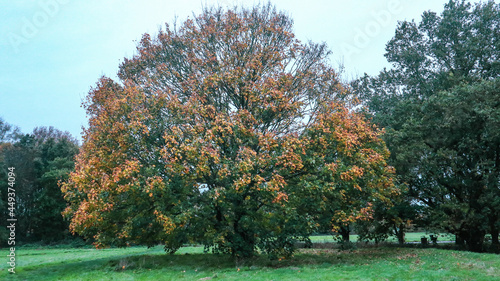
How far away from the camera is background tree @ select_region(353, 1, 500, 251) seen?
24.0 meters

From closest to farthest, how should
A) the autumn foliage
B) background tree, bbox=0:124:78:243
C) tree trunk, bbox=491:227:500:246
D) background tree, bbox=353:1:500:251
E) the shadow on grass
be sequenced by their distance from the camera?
the autumn foliage → the shadow on grass → background tree, bbox=353:1:500:251 → tree trunk, bbox=491:227:500:246 → background tree, bbox=0:124:78:243

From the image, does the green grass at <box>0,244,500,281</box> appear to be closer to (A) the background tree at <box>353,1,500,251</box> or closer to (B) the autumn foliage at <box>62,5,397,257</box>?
(B) the autumn foliage at <box>62,5,397,257</box>

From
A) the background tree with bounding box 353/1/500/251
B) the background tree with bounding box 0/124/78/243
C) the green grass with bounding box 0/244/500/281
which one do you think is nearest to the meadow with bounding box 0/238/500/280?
the green grass with bounding box 0/244/500/281

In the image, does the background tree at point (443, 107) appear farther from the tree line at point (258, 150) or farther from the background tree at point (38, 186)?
the background tree at point (38, 186)

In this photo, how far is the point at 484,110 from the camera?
2183 cm

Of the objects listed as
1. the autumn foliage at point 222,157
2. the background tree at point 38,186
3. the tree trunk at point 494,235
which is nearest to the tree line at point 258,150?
the autumn foliage at point 222,157

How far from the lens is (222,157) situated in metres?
17.5

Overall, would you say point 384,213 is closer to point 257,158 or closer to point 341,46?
point 341,46

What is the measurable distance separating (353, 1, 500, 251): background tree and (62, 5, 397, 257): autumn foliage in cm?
680

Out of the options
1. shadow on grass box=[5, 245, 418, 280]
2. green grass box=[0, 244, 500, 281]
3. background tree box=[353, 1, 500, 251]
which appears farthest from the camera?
background tree box=[353, 1, 500, 251]

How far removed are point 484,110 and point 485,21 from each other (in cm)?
1310

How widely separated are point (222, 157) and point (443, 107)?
1671 cm

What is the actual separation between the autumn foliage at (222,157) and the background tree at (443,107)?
6.80 m

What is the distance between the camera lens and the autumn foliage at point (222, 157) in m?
16.3
